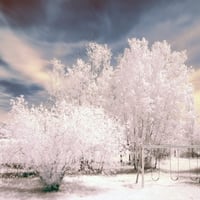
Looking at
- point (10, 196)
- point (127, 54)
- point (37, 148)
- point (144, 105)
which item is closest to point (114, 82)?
point (127, 54)

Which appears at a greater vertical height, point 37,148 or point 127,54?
point 127,54

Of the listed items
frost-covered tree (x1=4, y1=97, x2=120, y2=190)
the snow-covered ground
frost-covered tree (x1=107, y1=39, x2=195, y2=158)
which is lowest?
the snow-covered ground

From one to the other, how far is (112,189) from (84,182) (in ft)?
7.57

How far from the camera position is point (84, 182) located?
16.4 m

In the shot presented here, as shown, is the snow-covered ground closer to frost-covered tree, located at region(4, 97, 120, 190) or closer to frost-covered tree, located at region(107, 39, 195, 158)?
frost-covered tree, located at region(4, 97, 120, 190)

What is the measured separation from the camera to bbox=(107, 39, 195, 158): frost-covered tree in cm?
2154

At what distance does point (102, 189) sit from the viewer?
14547 mm

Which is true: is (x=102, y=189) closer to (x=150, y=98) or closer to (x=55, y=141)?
(x=55, y=141)

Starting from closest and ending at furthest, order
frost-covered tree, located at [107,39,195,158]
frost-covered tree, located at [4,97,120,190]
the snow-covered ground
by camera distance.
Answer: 1. the snow-covered ground
2. frost-covered tree, located at [4,97,120,190]
3. frost-covered tree, located at [107,39,195,158]

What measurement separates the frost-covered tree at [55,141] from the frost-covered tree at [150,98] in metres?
5.20

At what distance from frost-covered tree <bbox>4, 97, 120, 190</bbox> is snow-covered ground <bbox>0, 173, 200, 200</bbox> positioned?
96 cm

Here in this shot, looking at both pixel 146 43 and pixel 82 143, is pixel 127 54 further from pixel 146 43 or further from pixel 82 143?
pixel 82 143

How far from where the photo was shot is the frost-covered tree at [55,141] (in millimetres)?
13836

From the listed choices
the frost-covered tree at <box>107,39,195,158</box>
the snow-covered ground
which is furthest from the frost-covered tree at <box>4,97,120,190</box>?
the frost-covered tree at <box>107,39,195,158</box>
